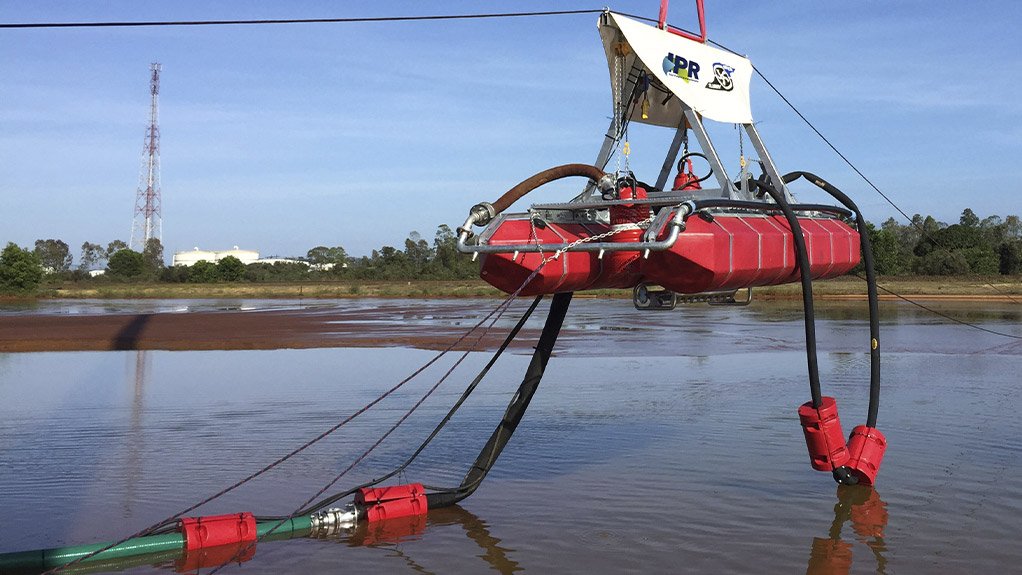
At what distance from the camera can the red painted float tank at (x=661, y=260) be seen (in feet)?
26.2

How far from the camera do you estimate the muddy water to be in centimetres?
835

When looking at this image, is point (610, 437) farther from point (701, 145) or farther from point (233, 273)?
point (233, 273)

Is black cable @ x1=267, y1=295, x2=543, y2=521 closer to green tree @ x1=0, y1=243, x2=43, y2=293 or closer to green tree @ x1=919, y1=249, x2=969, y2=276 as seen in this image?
green tree @ x1=919, y1=249, x2=969, y2=276

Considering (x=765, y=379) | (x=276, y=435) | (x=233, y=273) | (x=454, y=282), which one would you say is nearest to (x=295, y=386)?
(x=276, y=435)

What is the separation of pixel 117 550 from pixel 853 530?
621 centimetres

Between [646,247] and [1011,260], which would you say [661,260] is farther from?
[1011,260]

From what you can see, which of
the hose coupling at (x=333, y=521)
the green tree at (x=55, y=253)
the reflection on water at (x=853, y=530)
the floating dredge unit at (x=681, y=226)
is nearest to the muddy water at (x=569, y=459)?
the reflection on water at (x=853, y=530)

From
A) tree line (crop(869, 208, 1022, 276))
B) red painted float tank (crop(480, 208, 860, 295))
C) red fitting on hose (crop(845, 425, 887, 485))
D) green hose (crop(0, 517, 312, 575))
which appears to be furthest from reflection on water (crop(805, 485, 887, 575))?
tree line (crop(869, 208, 1022, 276))

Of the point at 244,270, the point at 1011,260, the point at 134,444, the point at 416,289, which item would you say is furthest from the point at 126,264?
the point at 134,444

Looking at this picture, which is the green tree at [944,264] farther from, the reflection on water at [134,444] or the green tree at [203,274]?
the reflection on water at [134,444]

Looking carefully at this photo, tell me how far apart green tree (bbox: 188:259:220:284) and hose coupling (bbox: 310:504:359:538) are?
7835 centimetres

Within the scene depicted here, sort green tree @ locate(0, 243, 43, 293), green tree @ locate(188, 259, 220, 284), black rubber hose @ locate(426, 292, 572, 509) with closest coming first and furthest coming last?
black rubber hose @ locate(426, 292, 572, 509), green tree @ locate(0, 243, 43, 293), green tree @ locate(188, 259, 220, 284)

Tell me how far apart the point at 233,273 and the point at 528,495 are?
261 ft

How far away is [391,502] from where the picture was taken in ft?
29.2
